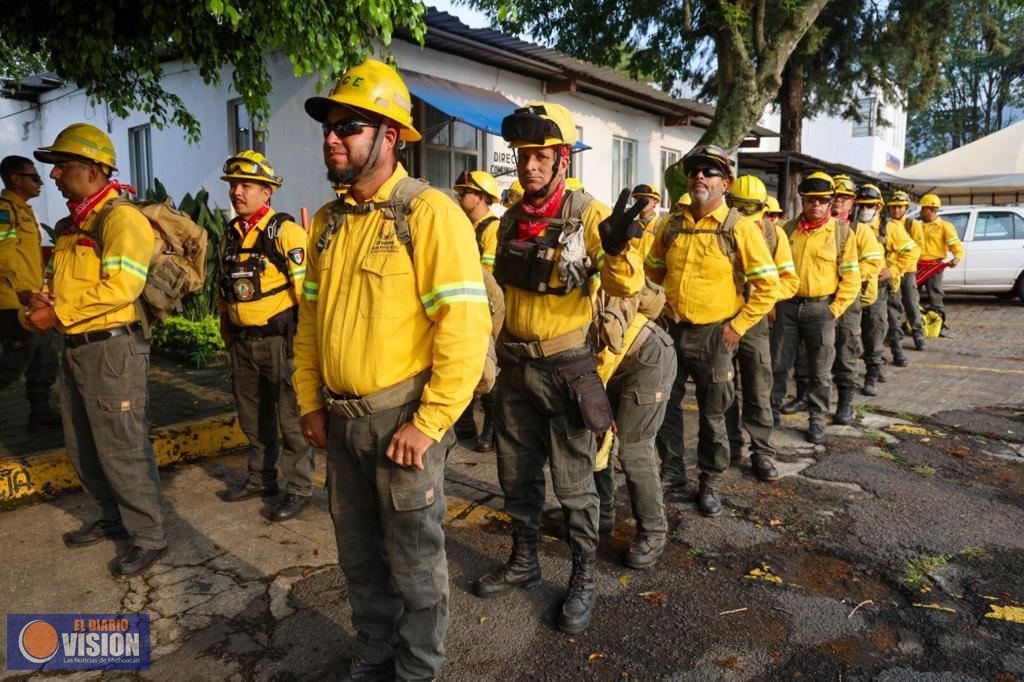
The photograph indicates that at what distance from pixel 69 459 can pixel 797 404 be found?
20.4 ft

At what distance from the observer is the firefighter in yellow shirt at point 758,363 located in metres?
5.02

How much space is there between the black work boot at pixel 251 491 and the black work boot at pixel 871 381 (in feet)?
20.4

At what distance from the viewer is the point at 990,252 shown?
48.3ft

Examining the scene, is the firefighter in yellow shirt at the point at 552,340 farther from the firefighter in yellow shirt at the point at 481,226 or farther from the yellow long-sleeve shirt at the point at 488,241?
the firefighter in yellow shirt at the point at 481,226

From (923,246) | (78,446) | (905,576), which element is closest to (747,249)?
(905,576)

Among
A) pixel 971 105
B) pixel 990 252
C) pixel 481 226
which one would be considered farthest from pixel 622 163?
pixel 971 105

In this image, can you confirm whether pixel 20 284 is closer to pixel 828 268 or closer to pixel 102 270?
pixel 102 270

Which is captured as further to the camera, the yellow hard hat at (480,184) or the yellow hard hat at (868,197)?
the yellow hard hat at (868,197)

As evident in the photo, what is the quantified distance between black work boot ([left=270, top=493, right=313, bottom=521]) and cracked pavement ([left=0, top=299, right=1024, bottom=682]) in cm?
6

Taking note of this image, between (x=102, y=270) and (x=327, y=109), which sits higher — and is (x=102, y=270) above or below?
below

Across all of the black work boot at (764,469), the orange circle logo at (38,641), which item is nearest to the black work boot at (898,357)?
the black work boot at (764,469)

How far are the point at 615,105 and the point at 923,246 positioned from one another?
5883 millimetres

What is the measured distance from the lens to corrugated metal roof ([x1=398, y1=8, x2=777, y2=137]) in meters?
8.96

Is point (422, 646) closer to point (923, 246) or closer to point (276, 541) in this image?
point (276, 541)
